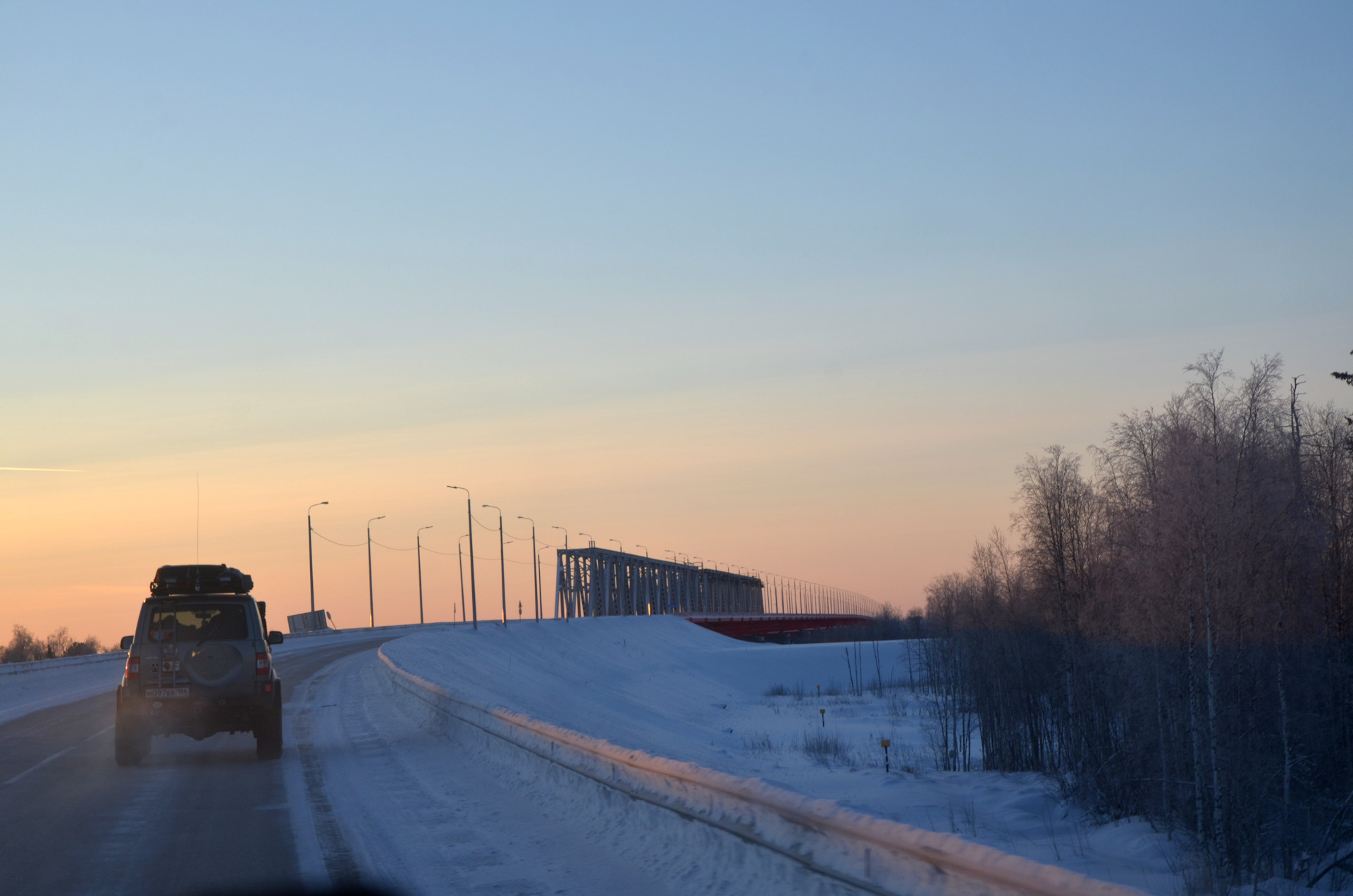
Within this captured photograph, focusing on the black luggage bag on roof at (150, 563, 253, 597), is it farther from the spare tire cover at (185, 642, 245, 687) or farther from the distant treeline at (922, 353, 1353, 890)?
the distant treeline at (922, 353, 1353, 890)

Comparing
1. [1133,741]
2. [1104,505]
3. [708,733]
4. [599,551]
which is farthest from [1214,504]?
[599,551]

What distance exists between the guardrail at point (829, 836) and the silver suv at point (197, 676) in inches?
250

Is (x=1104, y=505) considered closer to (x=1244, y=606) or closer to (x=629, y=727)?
(x=1244, y=606)

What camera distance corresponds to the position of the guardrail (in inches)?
204

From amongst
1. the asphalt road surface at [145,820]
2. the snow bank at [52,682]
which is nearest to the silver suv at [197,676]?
the asphalt road surface at [145,820]

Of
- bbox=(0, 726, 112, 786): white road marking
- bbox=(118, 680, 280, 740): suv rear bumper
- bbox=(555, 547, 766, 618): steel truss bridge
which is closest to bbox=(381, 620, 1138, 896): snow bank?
bbox=(118, 680, 280, 740): suv rear bumper

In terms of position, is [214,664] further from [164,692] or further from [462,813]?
[462,813]

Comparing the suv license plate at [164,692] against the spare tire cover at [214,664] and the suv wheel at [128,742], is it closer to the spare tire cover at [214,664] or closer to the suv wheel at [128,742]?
the spare tire cover at [214,664]

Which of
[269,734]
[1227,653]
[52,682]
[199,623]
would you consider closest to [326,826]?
[269,734]

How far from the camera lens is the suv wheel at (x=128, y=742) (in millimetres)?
15516

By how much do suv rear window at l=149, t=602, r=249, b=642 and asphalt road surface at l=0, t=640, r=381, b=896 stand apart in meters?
1.82

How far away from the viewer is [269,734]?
16078 mm

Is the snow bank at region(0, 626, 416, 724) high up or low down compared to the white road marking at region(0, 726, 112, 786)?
down

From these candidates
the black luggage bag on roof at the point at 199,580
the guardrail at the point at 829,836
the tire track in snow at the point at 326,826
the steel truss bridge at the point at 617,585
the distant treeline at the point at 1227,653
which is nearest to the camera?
the guardrail at the point at 829,836
